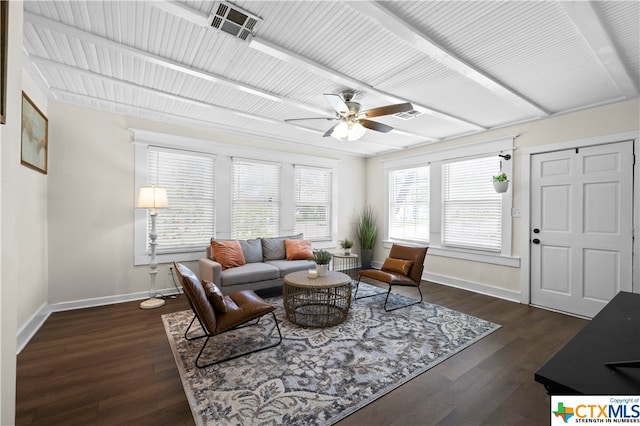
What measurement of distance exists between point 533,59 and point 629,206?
2.28 m

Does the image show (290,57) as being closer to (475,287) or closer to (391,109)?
(391,109)

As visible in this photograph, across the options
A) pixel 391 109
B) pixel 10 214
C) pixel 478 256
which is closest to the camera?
pixel 10 214

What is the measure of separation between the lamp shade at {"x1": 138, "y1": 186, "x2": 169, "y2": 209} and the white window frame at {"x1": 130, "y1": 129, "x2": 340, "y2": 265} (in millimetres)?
477

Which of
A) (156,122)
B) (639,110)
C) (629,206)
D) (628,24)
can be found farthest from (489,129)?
(156,122)

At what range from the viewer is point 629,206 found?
10.8 feet

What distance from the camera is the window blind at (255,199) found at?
495cm

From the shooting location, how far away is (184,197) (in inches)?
174

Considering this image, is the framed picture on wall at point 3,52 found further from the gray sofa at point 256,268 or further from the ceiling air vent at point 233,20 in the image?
the gray sofa at point 256,268

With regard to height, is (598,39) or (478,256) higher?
(598,39)

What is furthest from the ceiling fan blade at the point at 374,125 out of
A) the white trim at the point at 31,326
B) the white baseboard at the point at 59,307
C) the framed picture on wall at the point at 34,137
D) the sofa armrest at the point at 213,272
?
the white trim at the point at 31,326

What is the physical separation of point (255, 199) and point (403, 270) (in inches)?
111

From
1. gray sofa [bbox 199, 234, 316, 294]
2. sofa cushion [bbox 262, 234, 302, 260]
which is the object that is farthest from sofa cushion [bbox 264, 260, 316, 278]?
sofa cushion [bbox 262, 234, 302, 260]

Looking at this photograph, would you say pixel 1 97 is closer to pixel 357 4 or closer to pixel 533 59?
pixel 357 4


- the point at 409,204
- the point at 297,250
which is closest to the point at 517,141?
the point at 409,204
